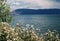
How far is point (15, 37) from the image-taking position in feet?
26.9

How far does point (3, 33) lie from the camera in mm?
8312

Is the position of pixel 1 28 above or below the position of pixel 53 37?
above

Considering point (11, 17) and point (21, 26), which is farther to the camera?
point (11, 17)

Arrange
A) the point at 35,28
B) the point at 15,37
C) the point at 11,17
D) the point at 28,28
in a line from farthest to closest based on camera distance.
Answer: the point at 11,17, the point at 35,28, the point at 28,28, the point at 15,37

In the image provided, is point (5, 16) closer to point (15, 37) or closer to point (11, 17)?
point (11, 17)

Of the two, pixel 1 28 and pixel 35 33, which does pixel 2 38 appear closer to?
pixel 1 28

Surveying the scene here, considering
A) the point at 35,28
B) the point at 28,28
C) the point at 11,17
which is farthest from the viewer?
the point at 11,17

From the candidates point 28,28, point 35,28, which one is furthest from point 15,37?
point 35,28

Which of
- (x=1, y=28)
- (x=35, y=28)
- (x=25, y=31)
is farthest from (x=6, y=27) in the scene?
(x=35, y=28)

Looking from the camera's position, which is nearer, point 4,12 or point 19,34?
point 19,34

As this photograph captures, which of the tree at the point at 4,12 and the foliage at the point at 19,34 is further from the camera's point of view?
the tree at the point at 4,12

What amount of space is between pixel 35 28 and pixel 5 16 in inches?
48.5

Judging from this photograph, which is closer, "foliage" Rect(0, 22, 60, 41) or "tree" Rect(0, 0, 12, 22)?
"foliage" Rect(0, 22, 60, 41)

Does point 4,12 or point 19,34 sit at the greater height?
point 4,12
